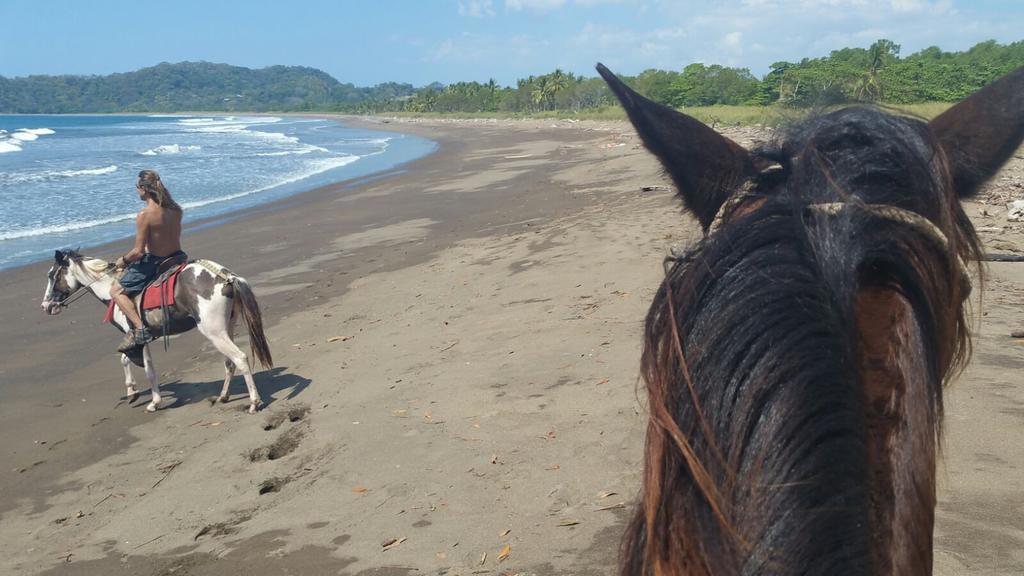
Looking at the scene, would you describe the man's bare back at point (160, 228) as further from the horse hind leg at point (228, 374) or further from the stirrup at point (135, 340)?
the horse hind leg at point (228, 374)

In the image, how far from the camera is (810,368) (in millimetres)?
1074

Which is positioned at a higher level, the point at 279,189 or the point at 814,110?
the point at 814,110

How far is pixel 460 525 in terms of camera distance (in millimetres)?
4430

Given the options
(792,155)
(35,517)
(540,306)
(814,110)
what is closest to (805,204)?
(792,155)

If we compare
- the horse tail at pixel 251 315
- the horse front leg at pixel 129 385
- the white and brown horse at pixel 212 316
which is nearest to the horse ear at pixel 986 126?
the white and brown horse at pixel 212 316

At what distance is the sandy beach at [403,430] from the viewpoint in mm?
4254

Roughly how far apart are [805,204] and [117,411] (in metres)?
8.20

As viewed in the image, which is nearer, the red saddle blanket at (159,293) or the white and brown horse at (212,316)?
the white and brown horse at (212,316)

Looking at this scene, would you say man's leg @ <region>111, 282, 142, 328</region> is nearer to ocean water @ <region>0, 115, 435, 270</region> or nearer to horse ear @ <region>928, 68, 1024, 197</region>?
horse ear @ <region>928, 68, 1024, 197</region>

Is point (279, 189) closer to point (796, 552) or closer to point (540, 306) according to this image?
point (540, 306)

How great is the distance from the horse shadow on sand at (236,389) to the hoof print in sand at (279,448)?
1.01 meters

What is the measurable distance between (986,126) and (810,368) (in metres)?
1.09

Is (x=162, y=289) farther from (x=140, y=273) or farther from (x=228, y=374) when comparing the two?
(x=228, y=374)

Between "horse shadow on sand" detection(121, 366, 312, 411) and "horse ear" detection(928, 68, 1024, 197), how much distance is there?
6.76m
